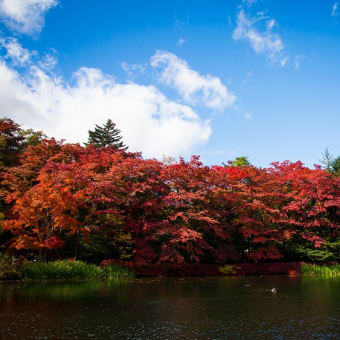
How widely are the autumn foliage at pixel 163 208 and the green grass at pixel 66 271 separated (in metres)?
1.29

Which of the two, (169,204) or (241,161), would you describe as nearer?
(169,204)

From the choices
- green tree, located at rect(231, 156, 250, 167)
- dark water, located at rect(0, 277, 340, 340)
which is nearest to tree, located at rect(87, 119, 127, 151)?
green tree, located at rect(231, 156, 250, 167)

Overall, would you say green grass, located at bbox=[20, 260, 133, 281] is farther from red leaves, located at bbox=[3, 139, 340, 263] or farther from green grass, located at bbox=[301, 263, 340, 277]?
green grass, located at bbox=[301, 263, 340, 277]

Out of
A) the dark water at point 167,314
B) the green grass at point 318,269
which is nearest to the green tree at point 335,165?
the green grass at point 318,269

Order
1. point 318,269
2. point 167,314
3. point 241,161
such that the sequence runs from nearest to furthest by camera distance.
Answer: point 167,314, point 318,269, point 241,161

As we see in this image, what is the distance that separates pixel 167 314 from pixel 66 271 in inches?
436

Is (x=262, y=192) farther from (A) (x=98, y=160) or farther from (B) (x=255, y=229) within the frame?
(A) (x=98, y=160)

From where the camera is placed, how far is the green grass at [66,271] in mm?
19328

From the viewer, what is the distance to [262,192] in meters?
28.8

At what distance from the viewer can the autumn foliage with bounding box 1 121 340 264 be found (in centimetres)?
2167

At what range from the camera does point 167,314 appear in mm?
10977

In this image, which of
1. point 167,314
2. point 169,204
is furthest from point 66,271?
point 167,314

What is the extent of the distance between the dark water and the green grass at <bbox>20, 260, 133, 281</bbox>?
2983mm

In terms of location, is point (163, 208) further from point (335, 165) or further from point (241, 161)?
point (335, 165)
